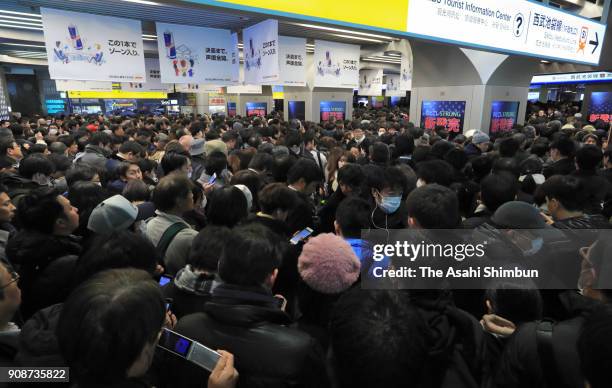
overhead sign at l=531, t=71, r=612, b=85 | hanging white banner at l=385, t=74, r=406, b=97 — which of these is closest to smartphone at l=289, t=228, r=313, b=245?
overhead sign at l=531, t=71, r=612, b=85

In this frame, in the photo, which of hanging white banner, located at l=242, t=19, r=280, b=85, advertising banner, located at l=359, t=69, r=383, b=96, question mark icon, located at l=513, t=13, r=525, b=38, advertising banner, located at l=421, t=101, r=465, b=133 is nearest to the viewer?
hanging white banner, located at l=242, t=19, r=280, b=85

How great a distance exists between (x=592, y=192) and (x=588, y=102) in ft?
48.6

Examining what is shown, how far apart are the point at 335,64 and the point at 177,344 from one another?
9.74 metres

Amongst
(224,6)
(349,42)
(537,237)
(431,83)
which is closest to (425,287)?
(537,237)

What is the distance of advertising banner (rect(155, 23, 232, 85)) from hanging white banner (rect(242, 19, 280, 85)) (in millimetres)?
521

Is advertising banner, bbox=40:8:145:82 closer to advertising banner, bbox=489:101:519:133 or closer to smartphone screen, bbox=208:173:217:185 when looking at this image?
smartphone screen, bbox=208:173:217:185

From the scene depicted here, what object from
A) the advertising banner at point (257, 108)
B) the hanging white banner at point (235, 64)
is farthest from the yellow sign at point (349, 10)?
the advertising banner at point (257, 108)

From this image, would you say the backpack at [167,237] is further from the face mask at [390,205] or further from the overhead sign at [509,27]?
the overhead sign at [509,27]

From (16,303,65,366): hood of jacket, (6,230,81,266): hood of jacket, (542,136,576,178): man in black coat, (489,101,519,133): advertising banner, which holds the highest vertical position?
(489,101,519,133): advertising banner

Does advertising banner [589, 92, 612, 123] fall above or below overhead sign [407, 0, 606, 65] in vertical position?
below

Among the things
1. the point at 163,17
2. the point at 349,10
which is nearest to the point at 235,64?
the point at 163,17

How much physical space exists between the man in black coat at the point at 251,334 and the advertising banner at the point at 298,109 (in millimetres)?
13759

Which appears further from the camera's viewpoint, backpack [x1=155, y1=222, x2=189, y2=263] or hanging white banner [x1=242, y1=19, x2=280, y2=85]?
hanging white banner [x1=242, y1=19, x2=280, y2=85]

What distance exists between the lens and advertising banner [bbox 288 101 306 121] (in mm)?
14641
